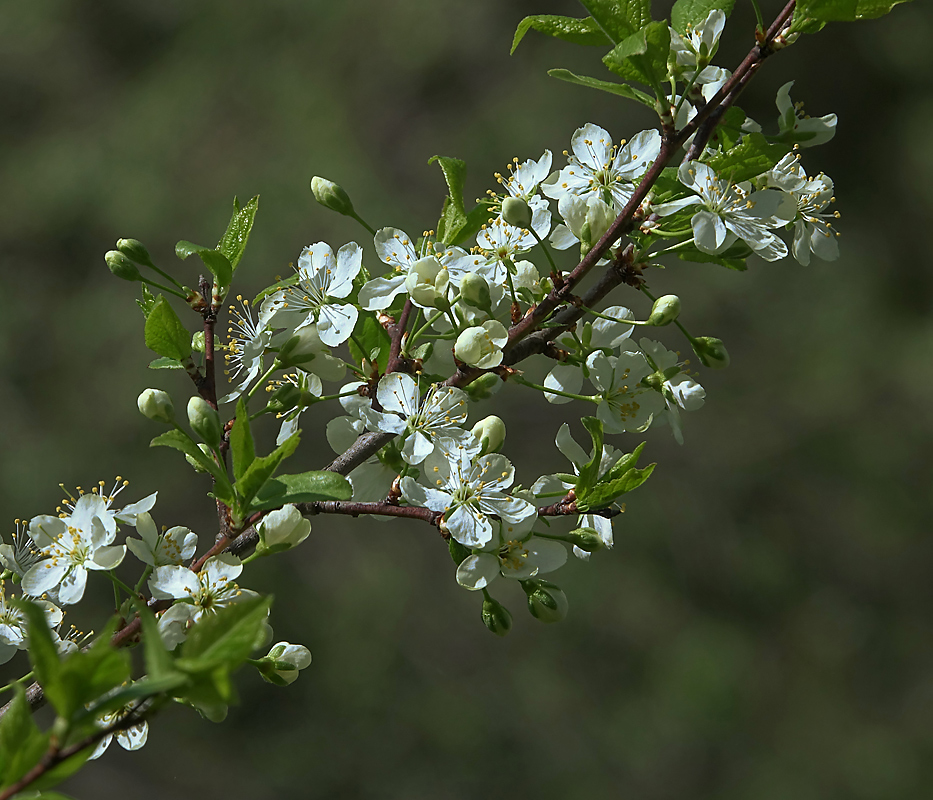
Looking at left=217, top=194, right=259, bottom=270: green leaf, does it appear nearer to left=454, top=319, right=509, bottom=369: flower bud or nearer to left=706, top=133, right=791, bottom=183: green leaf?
left=454, top=319, right=509, bottom=369: flower bud

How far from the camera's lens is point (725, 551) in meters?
1.94

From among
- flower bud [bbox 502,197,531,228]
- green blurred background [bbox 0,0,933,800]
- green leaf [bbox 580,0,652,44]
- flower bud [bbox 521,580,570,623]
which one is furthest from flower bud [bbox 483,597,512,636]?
green blurred background [bbox 0,0,933,800]

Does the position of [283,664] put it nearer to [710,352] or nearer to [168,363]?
Answer: [168,363]

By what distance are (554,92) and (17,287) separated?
1560mm

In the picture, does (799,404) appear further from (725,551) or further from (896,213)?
(896,213)

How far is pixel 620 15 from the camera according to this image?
42 centimetres

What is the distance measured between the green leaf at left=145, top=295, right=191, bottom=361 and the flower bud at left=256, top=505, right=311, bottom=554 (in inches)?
4.3

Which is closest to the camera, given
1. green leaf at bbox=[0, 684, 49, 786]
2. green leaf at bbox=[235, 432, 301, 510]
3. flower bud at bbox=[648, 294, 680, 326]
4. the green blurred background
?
green leaf at bbox=[0, 684, 49, 786]

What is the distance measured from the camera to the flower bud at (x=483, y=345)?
1.43ft

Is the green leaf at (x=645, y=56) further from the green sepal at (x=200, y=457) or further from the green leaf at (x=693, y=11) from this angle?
the green sepal at (x=200, y=457)

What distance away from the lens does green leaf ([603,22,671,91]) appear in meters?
0.39

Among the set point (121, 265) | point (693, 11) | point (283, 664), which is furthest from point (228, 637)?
point (693, 11)

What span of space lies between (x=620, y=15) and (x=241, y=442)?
11.9 inches

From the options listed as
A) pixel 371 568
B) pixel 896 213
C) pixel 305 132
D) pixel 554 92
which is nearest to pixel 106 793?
pixel 371 568
